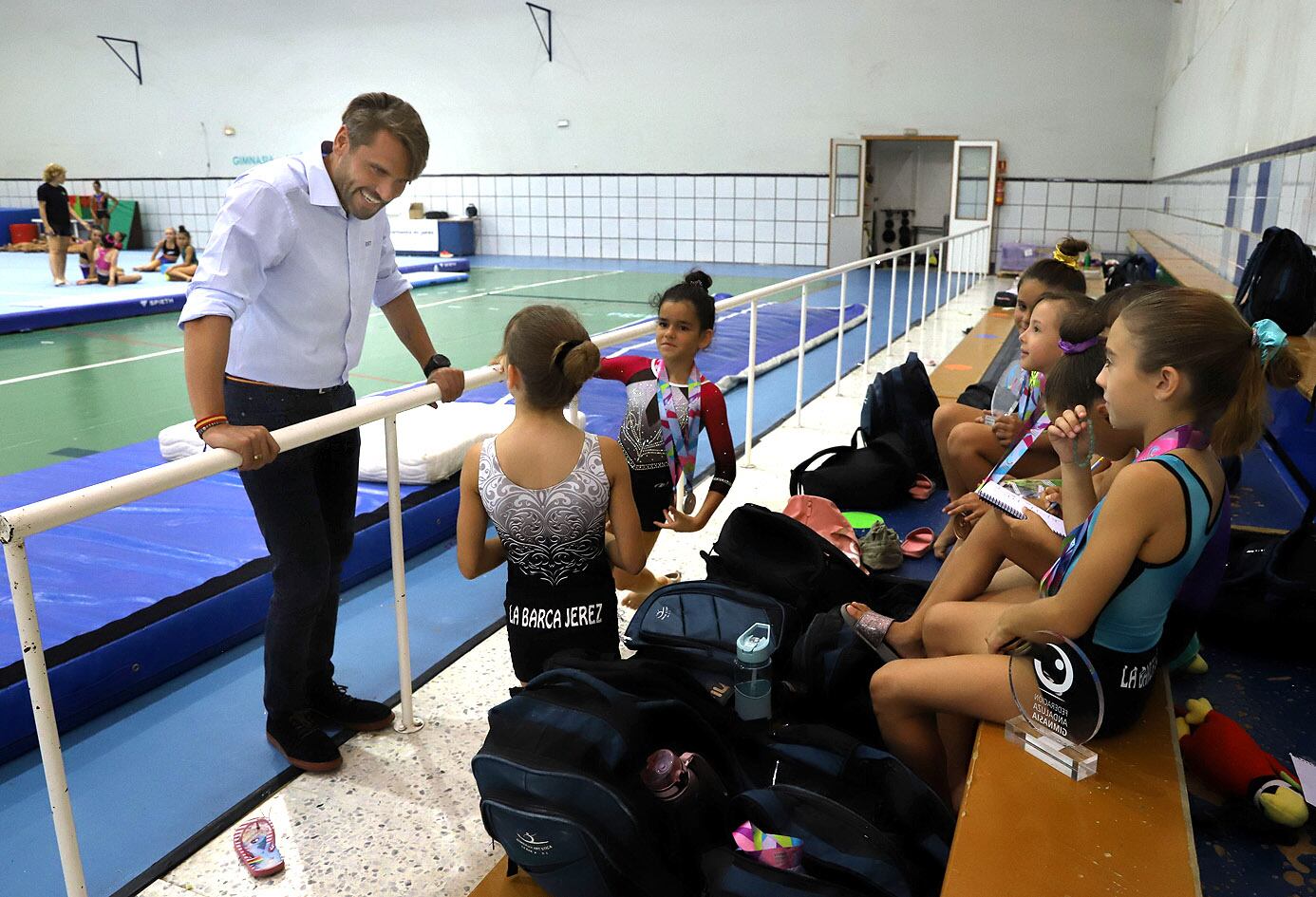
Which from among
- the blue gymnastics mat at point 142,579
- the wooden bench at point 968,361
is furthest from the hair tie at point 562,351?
the wooden bench at point 968,361

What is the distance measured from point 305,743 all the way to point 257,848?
32cm

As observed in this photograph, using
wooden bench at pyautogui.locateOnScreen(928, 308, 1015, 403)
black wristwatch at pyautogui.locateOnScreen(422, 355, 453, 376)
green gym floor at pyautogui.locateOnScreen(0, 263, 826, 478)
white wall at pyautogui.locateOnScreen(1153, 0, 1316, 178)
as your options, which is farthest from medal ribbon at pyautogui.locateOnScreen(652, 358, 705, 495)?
green gym floor at pyautogui.locateOnScreen(0, 263, 826, 478)

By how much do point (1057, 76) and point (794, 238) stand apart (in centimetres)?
438

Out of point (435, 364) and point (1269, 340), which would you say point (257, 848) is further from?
point (1269, 340)

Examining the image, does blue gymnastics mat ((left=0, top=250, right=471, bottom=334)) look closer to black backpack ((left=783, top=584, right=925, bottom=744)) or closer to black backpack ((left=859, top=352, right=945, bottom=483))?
black backpack ((left=859, top=352, right=945, bottom=483))

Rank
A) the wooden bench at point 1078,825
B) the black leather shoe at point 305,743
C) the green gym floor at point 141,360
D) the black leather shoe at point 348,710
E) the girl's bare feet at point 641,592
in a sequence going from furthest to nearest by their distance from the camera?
the green gym floor at point 141,360, the girl's bare feet at point 641,592, the black leather shoe at point 348,710, the black leather shoe at point 305,743, the wooden bench at point 1078,825

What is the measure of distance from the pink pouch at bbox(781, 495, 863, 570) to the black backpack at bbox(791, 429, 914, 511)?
292 mm

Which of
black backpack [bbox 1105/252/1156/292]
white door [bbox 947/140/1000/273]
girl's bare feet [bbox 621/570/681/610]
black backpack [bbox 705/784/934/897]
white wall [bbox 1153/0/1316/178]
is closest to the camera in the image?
black backpack [bbox 705/784/934/897]

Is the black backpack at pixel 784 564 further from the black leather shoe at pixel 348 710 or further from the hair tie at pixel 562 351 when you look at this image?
the black leather shoe at pixel 348 710

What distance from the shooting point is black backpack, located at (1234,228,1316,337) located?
10.9 feet

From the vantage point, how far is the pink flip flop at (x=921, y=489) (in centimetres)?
372

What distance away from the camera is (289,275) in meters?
1.97

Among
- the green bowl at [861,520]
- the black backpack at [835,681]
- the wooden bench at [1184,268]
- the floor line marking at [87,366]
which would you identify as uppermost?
the wooden bench at [1184,268]

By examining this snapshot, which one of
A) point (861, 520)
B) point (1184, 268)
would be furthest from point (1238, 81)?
point (861, 520)
